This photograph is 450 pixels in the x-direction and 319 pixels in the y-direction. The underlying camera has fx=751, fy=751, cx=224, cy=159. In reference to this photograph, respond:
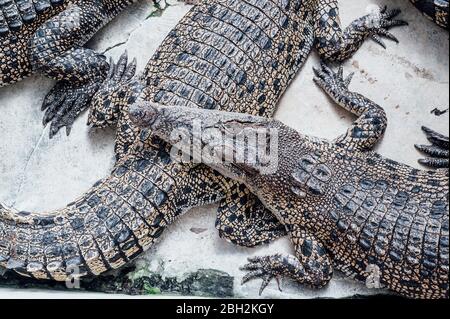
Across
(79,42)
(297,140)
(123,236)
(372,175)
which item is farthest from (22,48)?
(372,175)

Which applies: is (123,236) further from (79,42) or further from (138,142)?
(79,42)

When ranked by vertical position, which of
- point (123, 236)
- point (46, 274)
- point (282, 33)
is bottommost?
point (46, 274)

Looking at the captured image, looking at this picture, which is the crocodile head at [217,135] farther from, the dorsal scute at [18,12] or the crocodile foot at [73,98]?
the dorsal scute at [18,12]

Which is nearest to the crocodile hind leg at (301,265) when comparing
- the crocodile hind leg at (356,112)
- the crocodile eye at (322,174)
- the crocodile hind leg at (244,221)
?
the crocodile hind leg at (244,221)

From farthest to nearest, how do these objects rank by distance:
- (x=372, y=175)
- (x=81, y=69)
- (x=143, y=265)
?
1. (x=81, y=69)
2. (x=143, y=265)
3. (x=372, y=175)

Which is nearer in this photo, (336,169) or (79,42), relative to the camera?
(336,169)

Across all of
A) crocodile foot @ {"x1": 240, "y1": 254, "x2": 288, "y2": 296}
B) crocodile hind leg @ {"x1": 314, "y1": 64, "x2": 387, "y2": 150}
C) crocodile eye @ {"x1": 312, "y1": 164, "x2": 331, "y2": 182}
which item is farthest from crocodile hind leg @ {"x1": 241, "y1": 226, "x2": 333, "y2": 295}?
crocodile hind leg @ {"x1": 314, "y1": 64, "x2": 387, "y2": 150}
